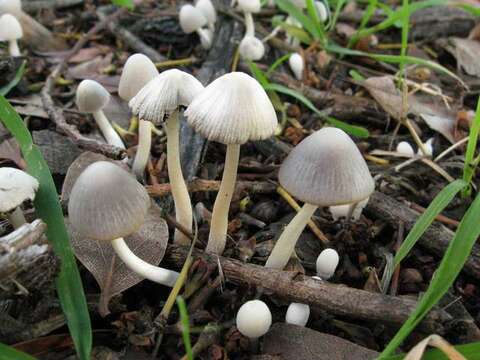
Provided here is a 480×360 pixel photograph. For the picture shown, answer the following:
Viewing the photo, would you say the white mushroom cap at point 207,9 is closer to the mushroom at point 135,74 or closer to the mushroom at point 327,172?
the mushroom at point 135,74

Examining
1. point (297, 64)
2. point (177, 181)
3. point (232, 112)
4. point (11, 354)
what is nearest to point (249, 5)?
point (297, 64)

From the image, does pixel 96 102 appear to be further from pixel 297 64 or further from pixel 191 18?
pixel 297 64

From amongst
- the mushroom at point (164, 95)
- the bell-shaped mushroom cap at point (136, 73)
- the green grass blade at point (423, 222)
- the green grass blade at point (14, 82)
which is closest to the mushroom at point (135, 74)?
the bell-shaped mushroom cap at point (136, 73)

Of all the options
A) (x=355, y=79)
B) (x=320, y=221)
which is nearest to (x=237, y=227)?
(x=320, y=221)

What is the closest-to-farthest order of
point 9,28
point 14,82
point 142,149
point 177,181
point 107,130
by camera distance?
point 177,181 < point 142,149 < point 107,130 < point 14,82 < point 9,28

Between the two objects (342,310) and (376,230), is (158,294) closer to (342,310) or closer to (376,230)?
(342,310)

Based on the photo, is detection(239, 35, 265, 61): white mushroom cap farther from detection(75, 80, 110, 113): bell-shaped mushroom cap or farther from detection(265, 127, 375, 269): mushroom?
detection(265, 127, 375, 269): mushroom

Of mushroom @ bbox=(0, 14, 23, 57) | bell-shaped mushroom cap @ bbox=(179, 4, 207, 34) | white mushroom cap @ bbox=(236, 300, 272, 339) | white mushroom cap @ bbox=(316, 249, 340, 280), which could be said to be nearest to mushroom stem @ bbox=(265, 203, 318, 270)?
white mushroom cap @ bbox=(316, 249, 340, 280)

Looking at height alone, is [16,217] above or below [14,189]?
below
